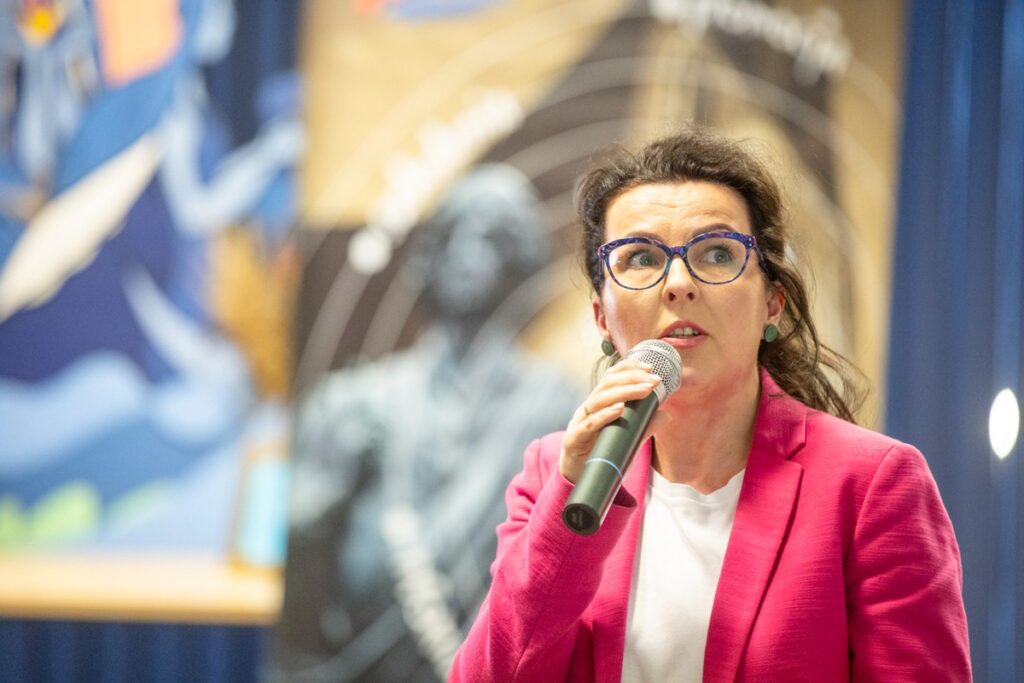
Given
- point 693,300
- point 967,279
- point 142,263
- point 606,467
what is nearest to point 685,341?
point 693,300

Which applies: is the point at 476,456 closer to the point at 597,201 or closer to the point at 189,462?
the point at 189,462

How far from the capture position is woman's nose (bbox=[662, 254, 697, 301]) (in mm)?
1288

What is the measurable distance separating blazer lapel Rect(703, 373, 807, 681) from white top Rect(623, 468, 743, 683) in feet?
0.12

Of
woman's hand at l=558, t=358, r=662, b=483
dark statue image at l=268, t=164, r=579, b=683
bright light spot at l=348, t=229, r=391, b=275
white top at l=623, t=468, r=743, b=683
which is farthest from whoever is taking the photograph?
bright light spot at l=348, t=229, r=391, b=275

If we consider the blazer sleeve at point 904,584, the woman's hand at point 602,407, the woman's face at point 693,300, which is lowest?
the blazer sleeve at point 904,584

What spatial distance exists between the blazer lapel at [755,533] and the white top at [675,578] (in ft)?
0.12

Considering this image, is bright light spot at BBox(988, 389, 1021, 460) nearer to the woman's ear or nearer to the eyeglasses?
the woman's ear

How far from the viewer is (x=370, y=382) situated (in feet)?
11.3

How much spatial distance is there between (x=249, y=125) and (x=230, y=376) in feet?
2.72

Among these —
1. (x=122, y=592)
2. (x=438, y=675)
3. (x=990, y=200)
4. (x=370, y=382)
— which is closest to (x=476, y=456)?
(x=370, y=382)

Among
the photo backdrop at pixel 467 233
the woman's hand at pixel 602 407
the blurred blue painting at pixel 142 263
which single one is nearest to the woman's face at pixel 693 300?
the woman's hand at pixel 602 407

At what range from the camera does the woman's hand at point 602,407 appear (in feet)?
3.75

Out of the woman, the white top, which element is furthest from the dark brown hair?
the white top

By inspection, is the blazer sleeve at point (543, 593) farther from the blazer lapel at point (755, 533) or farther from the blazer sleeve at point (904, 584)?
the blazer sleeve at point (904, 584)
